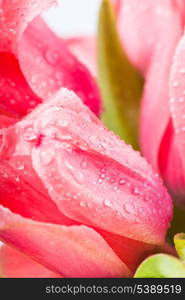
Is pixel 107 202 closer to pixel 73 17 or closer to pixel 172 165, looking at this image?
pixel 172 165

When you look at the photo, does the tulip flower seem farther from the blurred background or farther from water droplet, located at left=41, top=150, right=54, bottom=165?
the blurred background

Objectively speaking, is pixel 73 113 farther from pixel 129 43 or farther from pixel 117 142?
pixel 129 43

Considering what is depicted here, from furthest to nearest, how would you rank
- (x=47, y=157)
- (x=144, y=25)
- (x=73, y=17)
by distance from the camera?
(x=73, y=17) → (x=144, y=25) → (x=47, y=157)

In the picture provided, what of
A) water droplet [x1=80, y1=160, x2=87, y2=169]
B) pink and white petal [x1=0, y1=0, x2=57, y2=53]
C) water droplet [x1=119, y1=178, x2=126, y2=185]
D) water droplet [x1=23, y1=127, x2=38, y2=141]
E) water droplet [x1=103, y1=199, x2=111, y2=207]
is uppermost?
pink and white petal [x1=0, y1=0, x2=57, y2=53]

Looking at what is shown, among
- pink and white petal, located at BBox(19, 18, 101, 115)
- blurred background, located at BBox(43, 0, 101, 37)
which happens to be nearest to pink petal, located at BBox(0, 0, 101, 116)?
pink and white petal, located at BBox(19, 18, 101, 115)

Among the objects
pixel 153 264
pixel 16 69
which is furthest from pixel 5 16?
pixel 153 264

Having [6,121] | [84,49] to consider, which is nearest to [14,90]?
[6,121]
